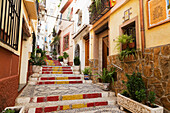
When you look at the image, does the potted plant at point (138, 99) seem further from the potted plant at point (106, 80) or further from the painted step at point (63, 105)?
the potted plant at point (106, 80)

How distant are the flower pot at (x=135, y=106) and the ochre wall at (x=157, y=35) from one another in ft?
5.42

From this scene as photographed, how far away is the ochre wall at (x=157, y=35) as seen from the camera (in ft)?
8.59

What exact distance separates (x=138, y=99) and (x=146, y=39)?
1.80 m

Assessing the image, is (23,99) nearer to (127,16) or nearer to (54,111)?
(54,111)

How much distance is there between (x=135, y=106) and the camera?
274 cm

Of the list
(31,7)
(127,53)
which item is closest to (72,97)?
A: (127,53)

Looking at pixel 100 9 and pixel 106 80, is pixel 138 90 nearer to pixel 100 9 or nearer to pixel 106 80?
pixel 106 80

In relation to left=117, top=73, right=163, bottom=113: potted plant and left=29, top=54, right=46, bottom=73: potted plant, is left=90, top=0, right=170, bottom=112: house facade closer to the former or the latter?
left=117, top=73, right=163, bottom=113: potted plant

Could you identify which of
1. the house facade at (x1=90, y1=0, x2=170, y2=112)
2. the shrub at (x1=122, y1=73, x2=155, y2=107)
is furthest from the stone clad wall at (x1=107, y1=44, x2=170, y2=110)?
the shrub at (x1=122, y1=73, x2=155, y2=107)

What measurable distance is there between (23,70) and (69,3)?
9731 mm

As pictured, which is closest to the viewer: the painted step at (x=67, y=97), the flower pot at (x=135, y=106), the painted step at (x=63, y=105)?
the flower pot at (x=135, y=106)

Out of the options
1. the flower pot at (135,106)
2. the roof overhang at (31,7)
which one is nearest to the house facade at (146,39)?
the flower pot at (135,106)

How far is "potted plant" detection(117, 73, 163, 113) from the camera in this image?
2477mm

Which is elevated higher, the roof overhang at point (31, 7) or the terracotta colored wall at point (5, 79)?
the roof overhang at point (31, 7)
